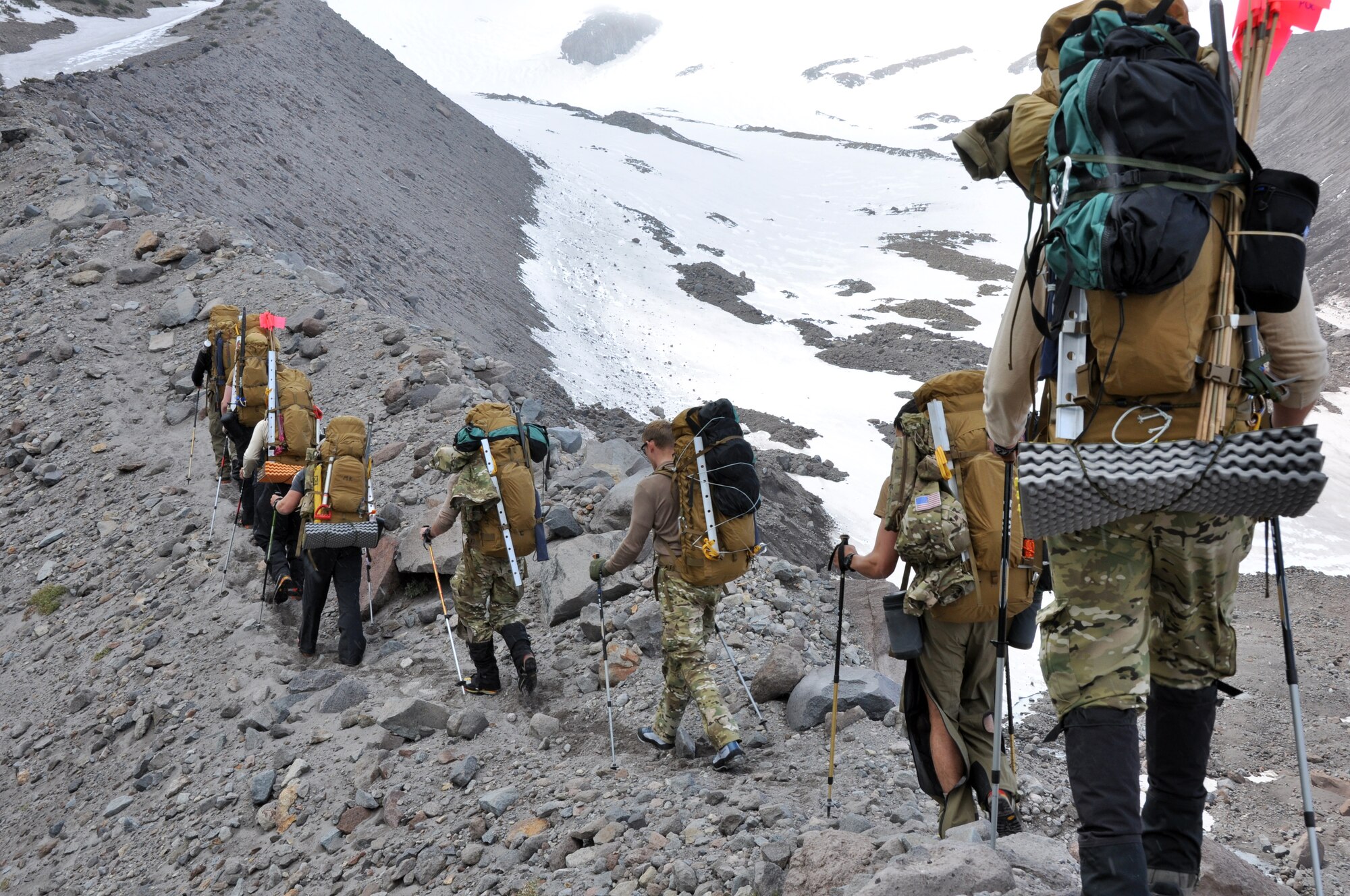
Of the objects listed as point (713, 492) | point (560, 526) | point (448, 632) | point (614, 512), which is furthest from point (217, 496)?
point (713, 492)

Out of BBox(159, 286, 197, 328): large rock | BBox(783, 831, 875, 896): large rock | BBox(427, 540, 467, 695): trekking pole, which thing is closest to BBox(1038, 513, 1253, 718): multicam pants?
BBox(783, 831, 875, 896): large rock

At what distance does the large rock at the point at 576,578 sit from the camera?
833 centimetres

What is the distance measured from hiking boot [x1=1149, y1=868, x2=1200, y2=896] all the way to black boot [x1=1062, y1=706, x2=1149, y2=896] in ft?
1.69

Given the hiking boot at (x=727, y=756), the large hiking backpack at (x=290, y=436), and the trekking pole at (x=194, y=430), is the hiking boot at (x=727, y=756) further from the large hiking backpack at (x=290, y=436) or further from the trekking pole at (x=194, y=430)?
the trekking pole at (x=194, y=430)

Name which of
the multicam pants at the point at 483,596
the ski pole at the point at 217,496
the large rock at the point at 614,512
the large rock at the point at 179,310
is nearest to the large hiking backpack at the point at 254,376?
the ski pole at the point at 217,496

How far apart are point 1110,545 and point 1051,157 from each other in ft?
3.59

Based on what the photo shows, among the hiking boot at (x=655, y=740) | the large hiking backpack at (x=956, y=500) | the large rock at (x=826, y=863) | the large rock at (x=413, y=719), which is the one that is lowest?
the large rock at (x=413, y=719)

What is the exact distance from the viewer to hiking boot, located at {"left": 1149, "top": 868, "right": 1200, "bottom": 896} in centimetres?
284

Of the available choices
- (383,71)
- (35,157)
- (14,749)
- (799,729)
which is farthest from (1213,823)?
(383,71)

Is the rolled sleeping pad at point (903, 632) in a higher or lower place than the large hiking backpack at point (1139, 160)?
lower

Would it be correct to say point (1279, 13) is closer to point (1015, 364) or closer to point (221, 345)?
point (1015, 364)

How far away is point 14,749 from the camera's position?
8078mm

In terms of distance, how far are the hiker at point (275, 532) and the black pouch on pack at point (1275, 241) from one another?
830cm

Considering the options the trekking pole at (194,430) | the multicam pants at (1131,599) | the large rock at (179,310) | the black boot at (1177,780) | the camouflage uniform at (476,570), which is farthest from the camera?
the large rock at (179,310)
